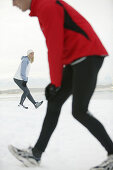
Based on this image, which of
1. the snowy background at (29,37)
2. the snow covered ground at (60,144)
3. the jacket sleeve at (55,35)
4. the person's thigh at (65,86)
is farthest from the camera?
the snowy background at (29,37)

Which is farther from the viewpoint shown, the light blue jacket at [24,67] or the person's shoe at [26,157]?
the light blue jacket at [24,67]

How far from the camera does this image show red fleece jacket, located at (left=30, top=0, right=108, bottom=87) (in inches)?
49.1

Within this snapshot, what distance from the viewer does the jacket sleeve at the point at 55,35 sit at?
4.07 ft

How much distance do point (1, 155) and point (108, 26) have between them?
6418 millimetres

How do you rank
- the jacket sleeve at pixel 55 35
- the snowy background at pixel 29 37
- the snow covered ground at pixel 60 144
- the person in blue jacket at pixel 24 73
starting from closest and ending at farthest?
the jacket sleeve at pixel 55 35, the snow covered ground at pixel 60 144, the person in blue jacket at pixel 24 73, the snowy background at pixel 29 37

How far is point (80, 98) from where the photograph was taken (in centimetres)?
131

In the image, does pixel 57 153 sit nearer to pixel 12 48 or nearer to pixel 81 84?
pixel 81 84

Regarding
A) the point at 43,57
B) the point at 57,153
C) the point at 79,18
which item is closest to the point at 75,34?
the point at 79,18

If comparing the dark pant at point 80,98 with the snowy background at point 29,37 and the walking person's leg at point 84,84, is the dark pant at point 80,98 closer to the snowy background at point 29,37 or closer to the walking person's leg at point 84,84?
the walking person's leg at point 84,84

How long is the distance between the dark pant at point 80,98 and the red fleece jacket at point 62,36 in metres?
0.05

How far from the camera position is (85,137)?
86.5 inches

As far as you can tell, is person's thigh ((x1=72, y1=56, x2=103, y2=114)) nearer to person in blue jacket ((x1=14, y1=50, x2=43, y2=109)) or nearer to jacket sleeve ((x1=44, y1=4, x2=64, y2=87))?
jacket sleeve ((x1=44, y1=4, x2=64, y2=87))

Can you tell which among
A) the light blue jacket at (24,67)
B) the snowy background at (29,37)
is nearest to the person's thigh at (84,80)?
the light blue jacket at (24,67)

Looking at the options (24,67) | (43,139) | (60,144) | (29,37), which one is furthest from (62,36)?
(29,37)
